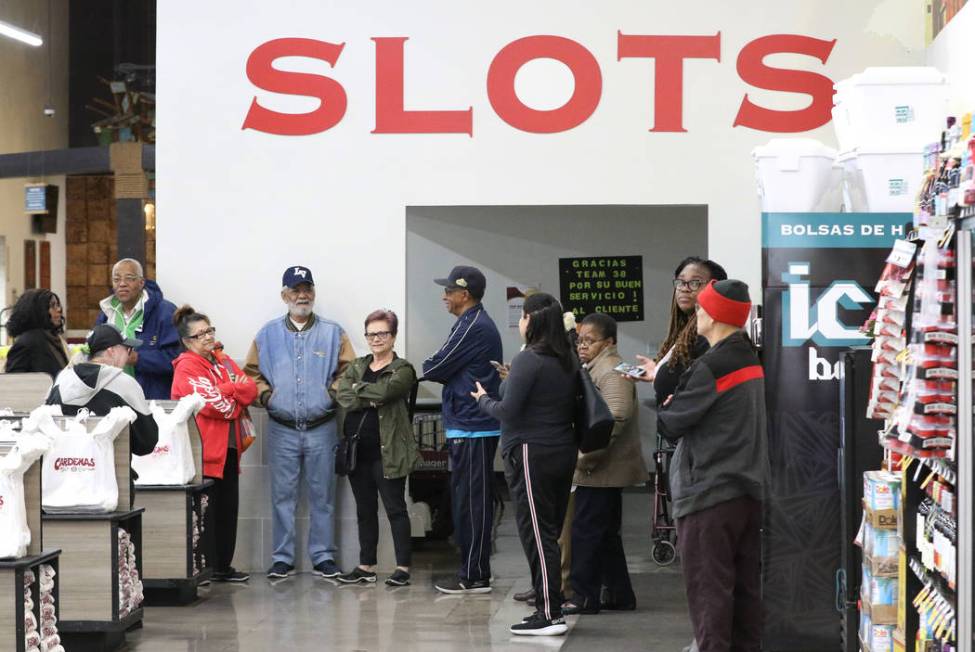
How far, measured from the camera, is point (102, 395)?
19.8 feet

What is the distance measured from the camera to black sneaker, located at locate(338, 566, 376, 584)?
298 inches

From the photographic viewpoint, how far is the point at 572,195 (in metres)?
7.83

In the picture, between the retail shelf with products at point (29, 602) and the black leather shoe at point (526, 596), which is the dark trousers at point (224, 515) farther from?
the retail shelf with products at point (29, 602)

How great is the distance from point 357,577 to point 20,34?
28.5 feet

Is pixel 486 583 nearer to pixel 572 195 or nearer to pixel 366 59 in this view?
pixel 572 195

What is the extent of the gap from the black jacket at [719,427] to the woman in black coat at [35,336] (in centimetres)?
418

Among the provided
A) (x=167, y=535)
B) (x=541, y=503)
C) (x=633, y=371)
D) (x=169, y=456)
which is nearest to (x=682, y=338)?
(x=633, y=371)

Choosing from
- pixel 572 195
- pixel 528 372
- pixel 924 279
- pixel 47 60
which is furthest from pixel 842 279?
pixel 47 60

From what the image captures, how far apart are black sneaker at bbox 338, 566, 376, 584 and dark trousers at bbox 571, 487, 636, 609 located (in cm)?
147

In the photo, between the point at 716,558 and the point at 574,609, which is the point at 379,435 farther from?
the point at 716,558

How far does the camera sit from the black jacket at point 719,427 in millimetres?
4699

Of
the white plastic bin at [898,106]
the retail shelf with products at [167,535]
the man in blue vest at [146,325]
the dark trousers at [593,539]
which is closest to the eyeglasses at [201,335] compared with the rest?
the man in blue vest at [146,325]

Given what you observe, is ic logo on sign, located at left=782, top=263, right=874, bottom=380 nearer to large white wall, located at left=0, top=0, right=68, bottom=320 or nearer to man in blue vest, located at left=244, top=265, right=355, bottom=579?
man in blue vest, located at left=244, top=265, right=355, bottom=579

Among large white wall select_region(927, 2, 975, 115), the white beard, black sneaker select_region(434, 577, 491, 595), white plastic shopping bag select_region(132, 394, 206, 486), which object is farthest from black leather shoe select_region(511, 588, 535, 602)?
large white wall select_region(927, 2, 975, 115)
